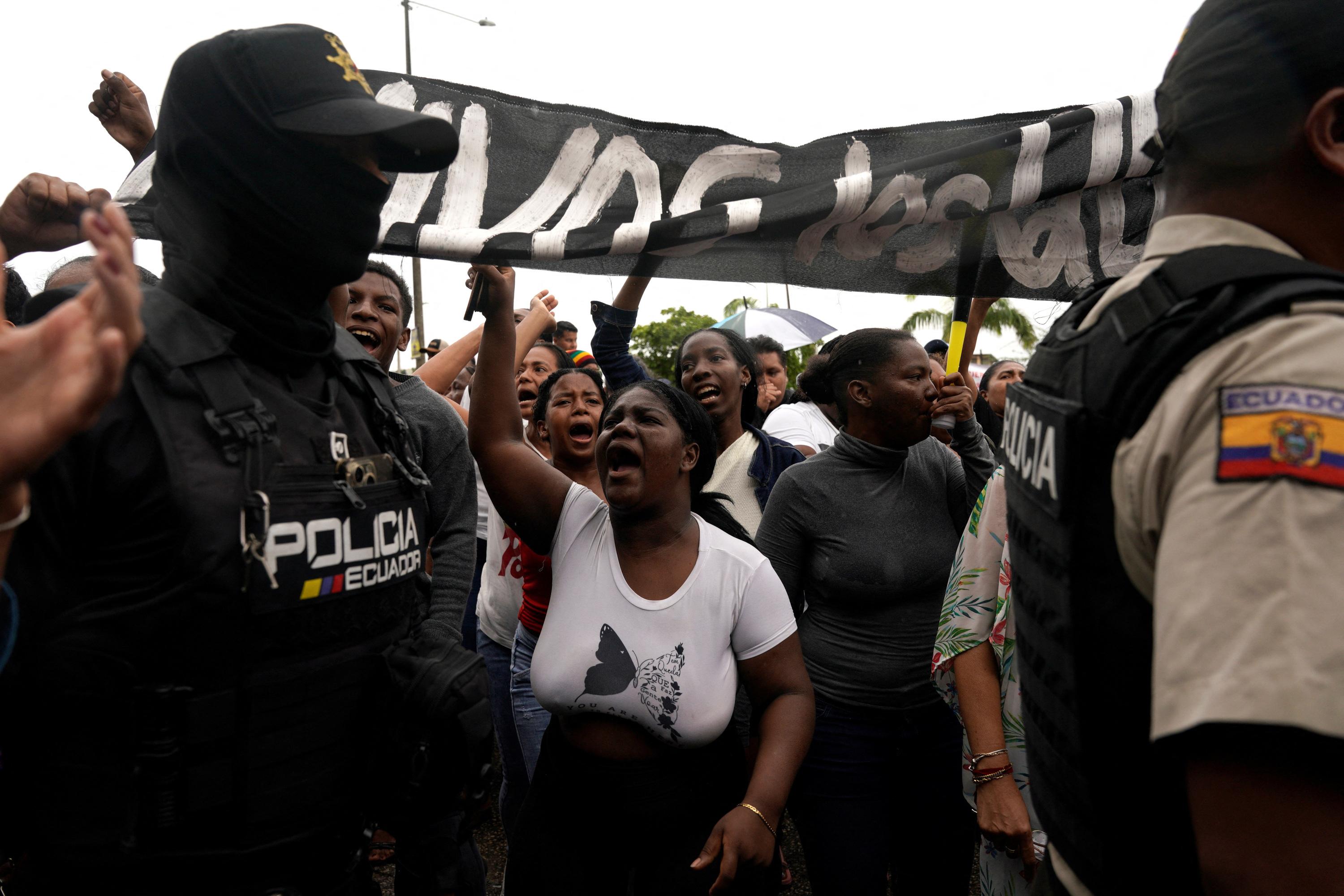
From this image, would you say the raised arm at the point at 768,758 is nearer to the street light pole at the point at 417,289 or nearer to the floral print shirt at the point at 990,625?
the floral print shirt at the point at 990,625

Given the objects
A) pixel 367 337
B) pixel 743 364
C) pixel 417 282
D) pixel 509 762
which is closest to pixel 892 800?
pixel 509 762

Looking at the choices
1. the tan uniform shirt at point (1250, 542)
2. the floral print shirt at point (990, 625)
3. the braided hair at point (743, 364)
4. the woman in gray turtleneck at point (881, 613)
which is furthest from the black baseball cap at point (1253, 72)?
the braided hair at point (743, 364)

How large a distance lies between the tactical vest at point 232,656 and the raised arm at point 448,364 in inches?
78.5

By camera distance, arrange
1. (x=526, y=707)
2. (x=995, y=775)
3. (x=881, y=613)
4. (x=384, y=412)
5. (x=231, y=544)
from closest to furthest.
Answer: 1. (x=231, y=544)
2. (x=384, y=412)
3. (x=995, y=775)
4. (x=881, y=613)
5. (x=526, y=707)

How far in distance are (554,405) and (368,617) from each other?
239 centimetres

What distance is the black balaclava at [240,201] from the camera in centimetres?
158

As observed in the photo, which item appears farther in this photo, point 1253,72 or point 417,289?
point 417,289

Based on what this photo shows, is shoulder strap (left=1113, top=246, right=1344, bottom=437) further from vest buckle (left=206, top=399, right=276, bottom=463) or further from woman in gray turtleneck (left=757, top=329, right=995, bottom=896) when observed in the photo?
woman in gray turtleneck (left=757, top=329, right=995, bottom=896)

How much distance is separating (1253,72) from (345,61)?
155cm

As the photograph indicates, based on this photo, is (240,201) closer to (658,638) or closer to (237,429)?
(237,429)

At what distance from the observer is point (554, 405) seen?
13.0 ft

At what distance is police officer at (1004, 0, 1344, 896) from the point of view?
876 millimetres

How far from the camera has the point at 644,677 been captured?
2.31 metres

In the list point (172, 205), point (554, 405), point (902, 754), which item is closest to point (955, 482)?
point (902, 754)
